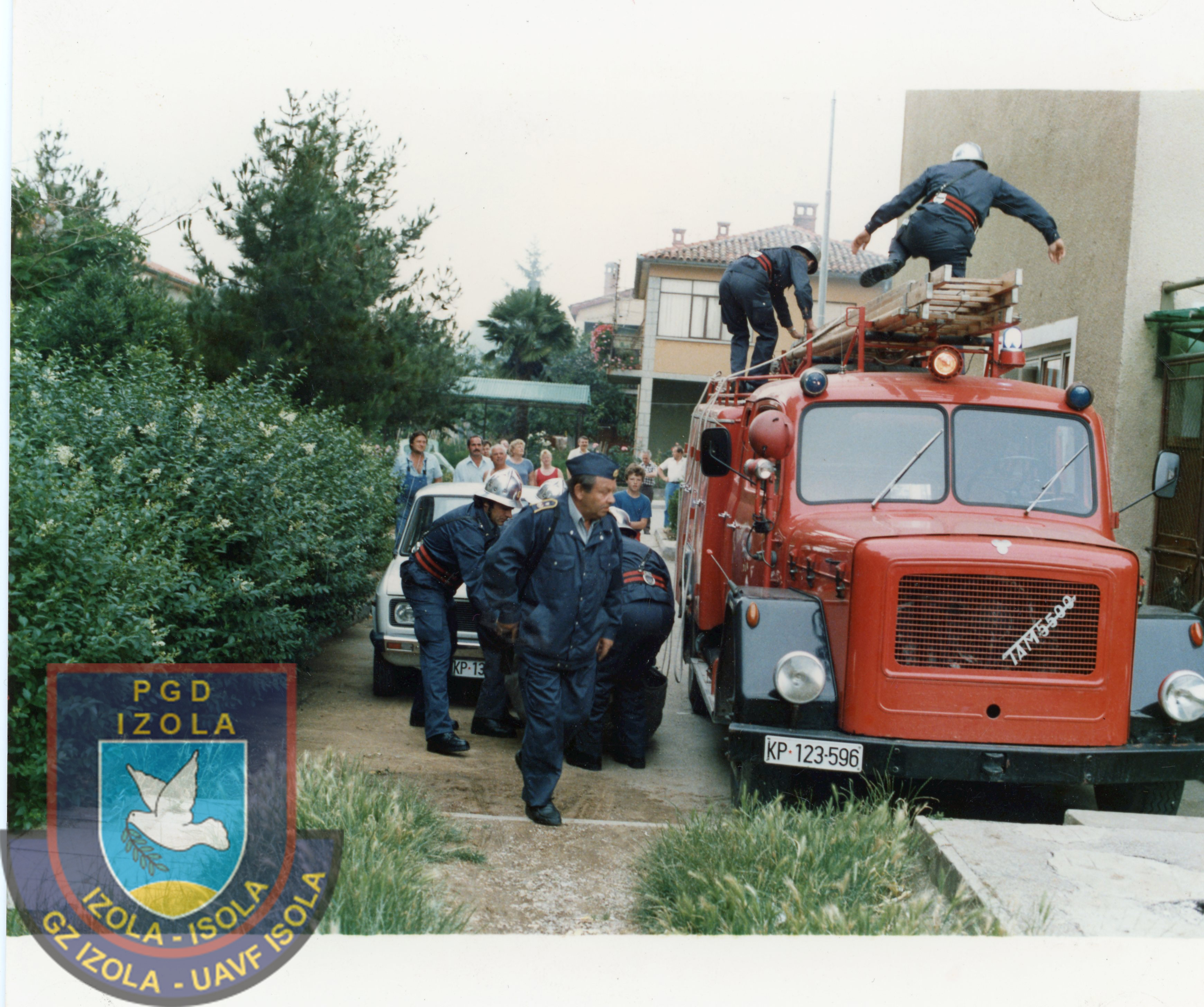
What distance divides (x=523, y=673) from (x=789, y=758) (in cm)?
137

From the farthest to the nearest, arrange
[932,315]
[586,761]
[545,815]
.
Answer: [586,761] < [932,315] < [545,815]

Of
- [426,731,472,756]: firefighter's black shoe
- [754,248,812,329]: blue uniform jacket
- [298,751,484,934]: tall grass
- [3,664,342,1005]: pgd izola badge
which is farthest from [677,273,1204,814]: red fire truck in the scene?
[754,248,812,329]: blue uniform jacket

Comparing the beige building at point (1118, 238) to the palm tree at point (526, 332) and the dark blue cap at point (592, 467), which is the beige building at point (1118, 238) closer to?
the dark blue cap at point (592, 467)

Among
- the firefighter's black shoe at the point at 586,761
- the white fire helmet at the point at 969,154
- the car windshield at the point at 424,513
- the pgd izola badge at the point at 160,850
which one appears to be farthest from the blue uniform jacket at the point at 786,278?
the pgd izola badge at the point at 160,850

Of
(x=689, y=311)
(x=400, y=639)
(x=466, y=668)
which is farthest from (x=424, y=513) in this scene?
(x=689, y=311)

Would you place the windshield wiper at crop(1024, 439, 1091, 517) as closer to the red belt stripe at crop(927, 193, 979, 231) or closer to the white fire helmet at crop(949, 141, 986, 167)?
the red belt stripe at crop(927, 193, 979, 231)

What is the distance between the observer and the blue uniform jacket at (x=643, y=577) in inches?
248

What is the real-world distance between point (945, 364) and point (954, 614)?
168 cm

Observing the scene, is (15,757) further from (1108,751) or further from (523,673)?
(1108,751)

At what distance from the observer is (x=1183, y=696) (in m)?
4.74

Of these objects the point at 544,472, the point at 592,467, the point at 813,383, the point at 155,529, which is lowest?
the point at 155,529

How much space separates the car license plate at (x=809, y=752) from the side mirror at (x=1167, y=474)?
2.49m

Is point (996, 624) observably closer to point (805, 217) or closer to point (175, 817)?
→ point (175, 817)

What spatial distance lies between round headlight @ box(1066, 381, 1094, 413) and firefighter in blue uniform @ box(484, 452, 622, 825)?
259 cm
